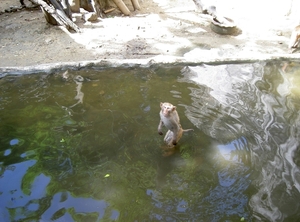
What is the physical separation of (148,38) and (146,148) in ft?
15.1

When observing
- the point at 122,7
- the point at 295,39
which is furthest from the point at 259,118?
the point at 122,7

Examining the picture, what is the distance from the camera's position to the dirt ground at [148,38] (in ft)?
23.3

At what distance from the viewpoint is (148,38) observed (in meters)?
8.24

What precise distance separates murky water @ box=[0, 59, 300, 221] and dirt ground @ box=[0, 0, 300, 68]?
932 millimetres

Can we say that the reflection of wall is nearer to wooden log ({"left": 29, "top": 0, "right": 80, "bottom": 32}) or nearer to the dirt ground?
the dirt ground

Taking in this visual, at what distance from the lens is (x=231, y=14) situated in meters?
10.4

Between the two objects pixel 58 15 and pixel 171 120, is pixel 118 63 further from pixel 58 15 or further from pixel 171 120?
pixel 58 15

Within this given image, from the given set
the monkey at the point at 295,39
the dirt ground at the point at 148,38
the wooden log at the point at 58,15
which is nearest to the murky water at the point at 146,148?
the dirt ground at the point at 148,38

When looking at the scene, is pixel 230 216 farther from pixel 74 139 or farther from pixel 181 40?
pixel 181 40

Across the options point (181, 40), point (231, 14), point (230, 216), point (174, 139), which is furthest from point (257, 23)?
point (230, 216)

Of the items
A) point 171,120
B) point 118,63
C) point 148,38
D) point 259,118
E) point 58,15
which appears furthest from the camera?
point 58,15

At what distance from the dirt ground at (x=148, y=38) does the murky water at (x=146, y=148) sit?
36.7 inches

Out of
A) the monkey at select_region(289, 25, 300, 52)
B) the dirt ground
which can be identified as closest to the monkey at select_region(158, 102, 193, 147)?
the dirt ground

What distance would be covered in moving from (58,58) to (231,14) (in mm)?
6218
